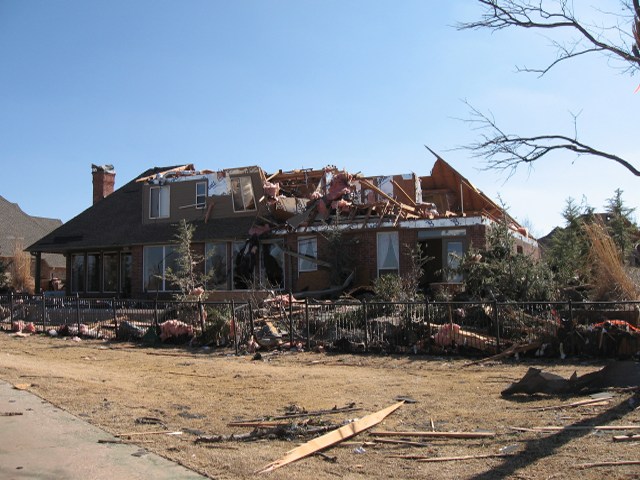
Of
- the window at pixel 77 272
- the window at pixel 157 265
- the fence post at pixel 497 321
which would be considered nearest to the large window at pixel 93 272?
the window at pixel 77 272

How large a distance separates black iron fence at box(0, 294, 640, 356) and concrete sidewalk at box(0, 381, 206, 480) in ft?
24.3

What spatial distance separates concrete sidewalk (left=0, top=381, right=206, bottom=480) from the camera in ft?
17.5

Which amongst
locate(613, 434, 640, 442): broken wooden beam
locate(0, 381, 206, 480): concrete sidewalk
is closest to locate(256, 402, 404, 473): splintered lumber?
locate(0, 381, 206, 480): concrete sidewalk

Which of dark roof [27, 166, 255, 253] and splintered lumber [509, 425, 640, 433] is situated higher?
dark roof [27, 166, 255, 253]

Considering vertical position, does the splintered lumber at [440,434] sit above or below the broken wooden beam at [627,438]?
below

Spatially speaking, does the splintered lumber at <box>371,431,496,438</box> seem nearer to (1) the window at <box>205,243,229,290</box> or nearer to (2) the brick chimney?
(1) the window at <box>205,243,229,290</box>

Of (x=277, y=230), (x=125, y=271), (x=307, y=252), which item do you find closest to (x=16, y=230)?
(x=125, y=271)

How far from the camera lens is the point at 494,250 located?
16.5m

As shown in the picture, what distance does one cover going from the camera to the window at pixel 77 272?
29.2 metres

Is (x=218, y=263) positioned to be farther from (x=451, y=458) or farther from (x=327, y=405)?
(x=451, y=458)

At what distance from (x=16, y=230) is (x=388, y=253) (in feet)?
106

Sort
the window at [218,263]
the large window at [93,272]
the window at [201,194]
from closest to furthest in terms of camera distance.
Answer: the window at [218,263]
the window at [201,194]
the large window at [93,272]

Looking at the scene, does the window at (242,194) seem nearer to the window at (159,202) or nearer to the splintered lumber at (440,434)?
the window at (159,202)

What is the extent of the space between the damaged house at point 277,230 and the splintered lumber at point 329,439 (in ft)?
37.8
